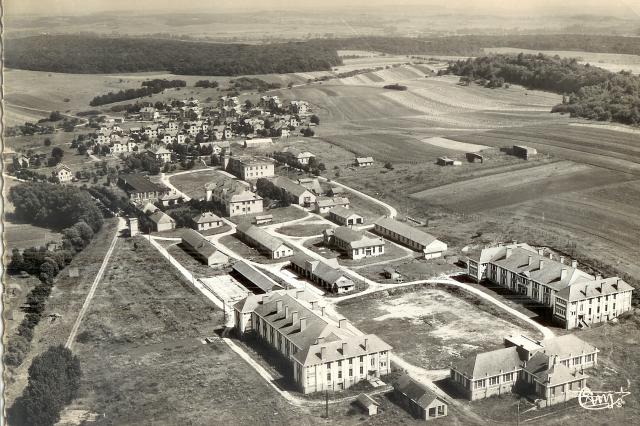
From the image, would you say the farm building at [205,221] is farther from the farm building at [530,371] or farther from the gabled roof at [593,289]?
the farm building at [530,371]

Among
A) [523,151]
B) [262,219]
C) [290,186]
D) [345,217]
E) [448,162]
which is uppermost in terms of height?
[523,151]

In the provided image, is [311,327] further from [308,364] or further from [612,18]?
[612,18]

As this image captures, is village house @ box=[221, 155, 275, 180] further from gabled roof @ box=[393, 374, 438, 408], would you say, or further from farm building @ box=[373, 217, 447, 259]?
gabled roof @ box=[393, 374, 438, 408]

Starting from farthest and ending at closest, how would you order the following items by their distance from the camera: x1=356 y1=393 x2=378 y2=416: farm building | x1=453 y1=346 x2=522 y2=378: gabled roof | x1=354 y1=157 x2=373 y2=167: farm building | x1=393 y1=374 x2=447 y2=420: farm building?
x1=354 y1=157 x2=373 y2=167: farm building < x1=453 y1=346 x2=522 y2=378: gabled roof < x1=356 y1=393 x2=378 y2=416: farm building < x1=393 y1=374 x2=447 y2=420: farm building

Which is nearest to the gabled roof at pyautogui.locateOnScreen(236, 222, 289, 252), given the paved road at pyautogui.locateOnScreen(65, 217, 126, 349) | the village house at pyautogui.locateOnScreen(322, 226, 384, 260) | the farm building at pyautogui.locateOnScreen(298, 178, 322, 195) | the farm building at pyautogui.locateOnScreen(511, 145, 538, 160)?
the village house at pyautogui.locateOnScreen(322, 226, 384, 260)

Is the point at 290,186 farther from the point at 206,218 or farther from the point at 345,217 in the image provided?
the point at 206,218

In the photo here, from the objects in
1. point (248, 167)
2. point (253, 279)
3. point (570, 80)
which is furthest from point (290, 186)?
point (570, 80)

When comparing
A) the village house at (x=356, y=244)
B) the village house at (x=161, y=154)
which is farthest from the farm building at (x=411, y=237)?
the village house at (x=161, y=154)
